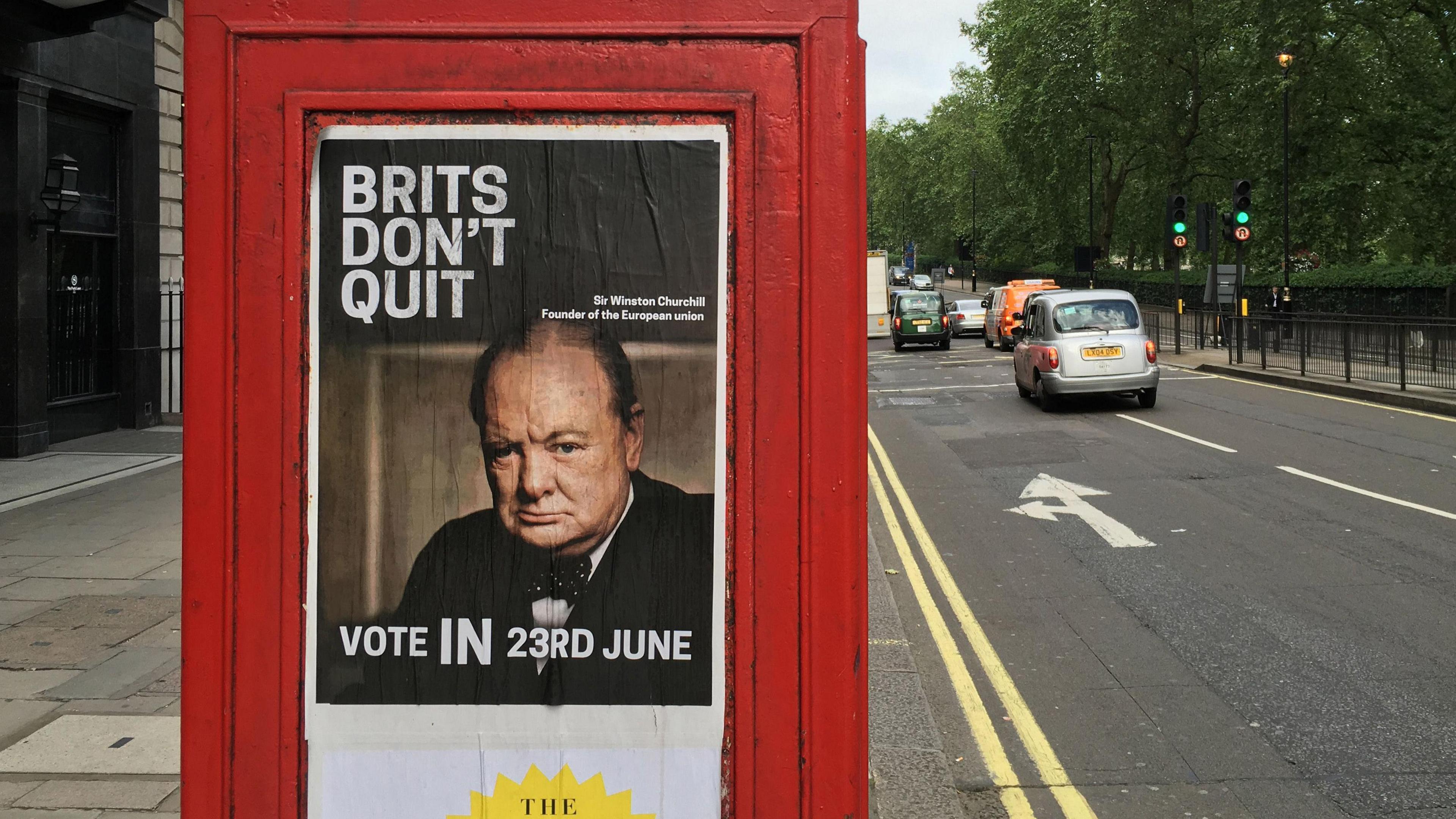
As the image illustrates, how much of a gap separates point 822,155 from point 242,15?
0.85 m

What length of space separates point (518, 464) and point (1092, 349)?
17.3 metres

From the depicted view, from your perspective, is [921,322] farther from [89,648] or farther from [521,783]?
[521,783]

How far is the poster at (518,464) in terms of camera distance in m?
1.78

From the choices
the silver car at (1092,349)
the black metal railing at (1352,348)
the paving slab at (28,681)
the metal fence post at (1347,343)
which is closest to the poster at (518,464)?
the paving slab at (28,681)

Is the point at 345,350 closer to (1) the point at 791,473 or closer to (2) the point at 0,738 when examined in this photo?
(1) the point at 791,473

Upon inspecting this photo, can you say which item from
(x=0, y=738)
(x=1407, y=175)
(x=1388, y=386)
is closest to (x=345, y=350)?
(x=0, y=738)

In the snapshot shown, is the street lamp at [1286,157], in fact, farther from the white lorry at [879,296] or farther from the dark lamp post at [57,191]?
the dark lamp post at [57,191]

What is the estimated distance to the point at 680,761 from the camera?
1821 mm

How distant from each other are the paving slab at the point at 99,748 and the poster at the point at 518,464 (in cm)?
328

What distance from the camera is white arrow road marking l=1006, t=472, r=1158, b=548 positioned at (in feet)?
30.9

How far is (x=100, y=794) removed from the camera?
437 centimetres

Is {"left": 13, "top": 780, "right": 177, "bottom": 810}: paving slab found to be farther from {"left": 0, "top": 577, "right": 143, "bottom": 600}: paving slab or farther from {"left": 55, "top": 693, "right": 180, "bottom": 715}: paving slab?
{"left": 0, "top": 577, "right": 143, "bottom": 600}: paving slab

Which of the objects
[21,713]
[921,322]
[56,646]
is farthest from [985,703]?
[921,322]

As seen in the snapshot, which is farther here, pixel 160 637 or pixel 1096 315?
pixel 1096 315
